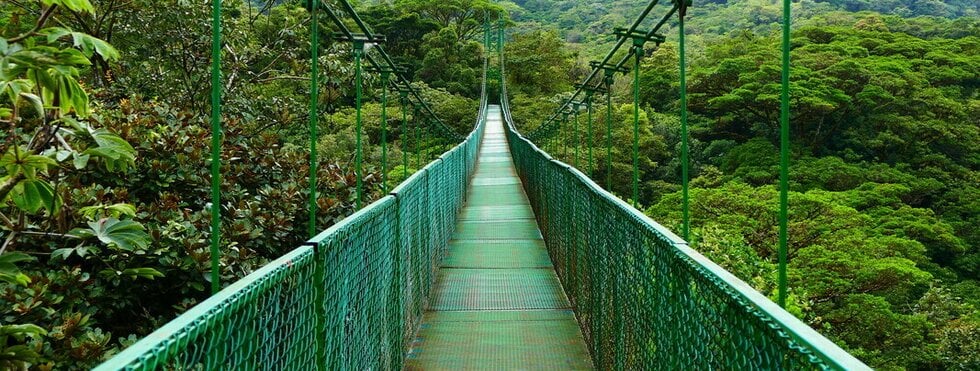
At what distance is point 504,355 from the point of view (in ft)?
10.8

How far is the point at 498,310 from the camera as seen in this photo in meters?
4.06

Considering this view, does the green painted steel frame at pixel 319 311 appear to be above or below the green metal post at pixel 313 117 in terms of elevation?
below

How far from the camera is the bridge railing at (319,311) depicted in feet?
3.39

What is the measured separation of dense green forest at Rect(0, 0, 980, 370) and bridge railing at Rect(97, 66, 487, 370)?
2.13 ft

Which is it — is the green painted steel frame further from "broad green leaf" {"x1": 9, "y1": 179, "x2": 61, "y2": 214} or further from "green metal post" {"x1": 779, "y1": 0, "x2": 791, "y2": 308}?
"green metal post" {"x1": 779, "y1": 0, "x2": 791, "y2": 308}

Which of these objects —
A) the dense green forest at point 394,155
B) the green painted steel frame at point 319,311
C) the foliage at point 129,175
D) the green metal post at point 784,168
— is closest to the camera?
the green painted steel frame at point 319,311

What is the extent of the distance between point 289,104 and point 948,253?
1737cm

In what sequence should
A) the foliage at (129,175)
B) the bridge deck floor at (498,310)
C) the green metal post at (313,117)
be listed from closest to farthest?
the foliage at (129,175), the green metal post at (313,117), the bridge deck floor at (498,310)

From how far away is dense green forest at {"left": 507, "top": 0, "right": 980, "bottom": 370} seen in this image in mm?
12172

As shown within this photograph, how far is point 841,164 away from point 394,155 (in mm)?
12907

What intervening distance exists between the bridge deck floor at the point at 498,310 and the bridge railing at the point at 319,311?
0.72ft

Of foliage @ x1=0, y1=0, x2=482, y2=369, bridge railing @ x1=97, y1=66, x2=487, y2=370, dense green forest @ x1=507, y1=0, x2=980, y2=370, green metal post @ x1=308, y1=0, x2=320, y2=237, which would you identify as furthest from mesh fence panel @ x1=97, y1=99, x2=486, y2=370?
dense green forest @ x1=507, y1=0, x2=980, y2=370

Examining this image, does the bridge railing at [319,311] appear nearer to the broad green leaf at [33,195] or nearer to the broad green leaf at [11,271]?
the broad green leaf at [11,271]

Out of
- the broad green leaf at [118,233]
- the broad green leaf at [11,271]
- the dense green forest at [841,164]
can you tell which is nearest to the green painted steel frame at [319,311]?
the broad green leaf at [11,271]
